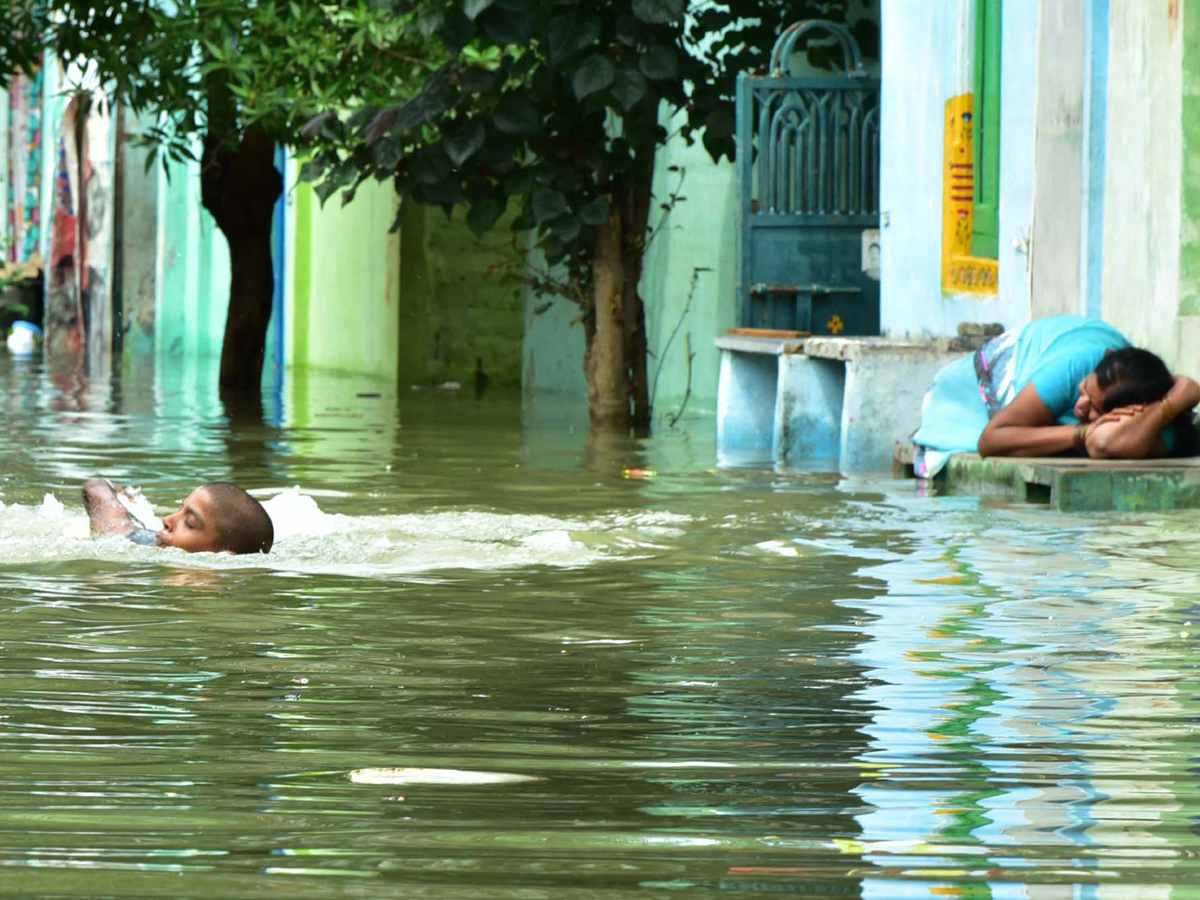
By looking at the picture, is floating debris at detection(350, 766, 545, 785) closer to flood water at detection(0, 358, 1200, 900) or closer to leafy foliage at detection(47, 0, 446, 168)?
flood water at detection(0, 358, 1200, 900)

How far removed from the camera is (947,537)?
675cm

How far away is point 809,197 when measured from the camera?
477 inches

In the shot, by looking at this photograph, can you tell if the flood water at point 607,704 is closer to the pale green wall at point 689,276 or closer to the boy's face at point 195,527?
the boy's face at point 195,527

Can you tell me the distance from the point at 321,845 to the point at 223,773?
1.55ft

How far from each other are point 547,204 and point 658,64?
1.16 m

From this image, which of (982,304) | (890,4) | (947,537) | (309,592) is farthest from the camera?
(890,4)

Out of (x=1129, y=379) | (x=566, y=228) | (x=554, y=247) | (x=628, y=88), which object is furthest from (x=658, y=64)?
(x=1129, y=379)

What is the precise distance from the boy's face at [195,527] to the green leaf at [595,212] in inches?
235

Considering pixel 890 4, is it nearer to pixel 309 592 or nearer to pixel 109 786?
pixel 309 592

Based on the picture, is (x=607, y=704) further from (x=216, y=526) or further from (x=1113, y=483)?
(x=1113, y=483)

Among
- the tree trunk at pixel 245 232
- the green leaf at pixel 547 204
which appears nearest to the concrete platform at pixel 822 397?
the green leaf at pixel 547 204

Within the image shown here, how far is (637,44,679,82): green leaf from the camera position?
11094 mm

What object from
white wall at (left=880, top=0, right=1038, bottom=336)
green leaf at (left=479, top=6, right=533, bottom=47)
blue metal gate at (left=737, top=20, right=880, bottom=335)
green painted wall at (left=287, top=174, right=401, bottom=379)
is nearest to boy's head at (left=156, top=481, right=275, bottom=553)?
white wall at (left=880, top=0, right=1038, bottom=336)

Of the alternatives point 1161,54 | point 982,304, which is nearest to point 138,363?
point 982,304
